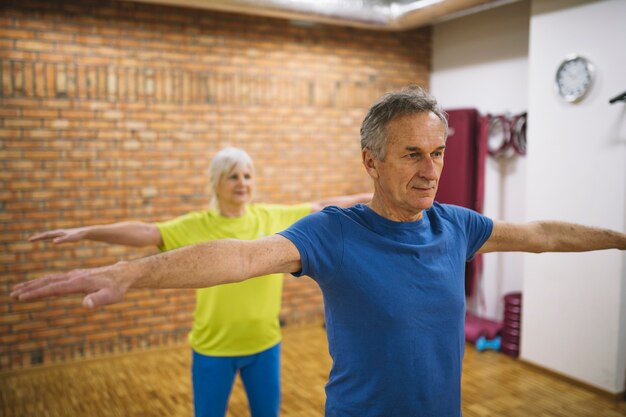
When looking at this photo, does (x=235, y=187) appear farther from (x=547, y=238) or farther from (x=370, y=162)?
(x=547, y=238)

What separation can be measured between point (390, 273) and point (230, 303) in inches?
49.5

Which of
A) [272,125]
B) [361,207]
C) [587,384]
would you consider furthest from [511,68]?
[361,207]

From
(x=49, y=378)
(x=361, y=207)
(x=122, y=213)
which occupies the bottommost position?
(x=49, y=378)

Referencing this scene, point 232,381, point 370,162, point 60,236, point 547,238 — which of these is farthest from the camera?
point 232,381

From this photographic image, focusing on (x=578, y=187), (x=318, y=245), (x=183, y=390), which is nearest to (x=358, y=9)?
(x=578, y=187)

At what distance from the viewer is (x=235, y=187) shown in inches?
103

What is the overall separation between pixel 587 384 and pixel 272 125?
3.33m

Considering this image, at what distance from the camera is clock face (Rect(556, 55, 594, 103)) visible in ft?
12.2

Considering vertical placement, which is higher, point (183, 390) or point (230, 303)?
point (230, 303)

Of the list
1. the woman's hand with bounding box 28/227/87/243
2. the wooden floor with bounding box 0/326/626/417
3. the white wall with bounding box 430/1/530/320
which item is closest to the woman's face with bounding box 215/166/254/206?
the woman's hand with bounding box 28/227/87/243

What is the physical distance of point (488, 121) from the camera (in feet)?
16.6

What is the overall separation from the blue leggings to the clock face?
9.04 feet

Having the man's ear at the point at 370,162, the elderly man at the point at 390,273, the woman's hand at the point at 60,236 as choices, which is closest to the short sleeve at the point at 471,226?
the elderly man at the point at 390,273

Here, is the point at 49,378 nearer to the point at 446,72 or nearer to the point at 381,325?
Result: the point at 381,325
